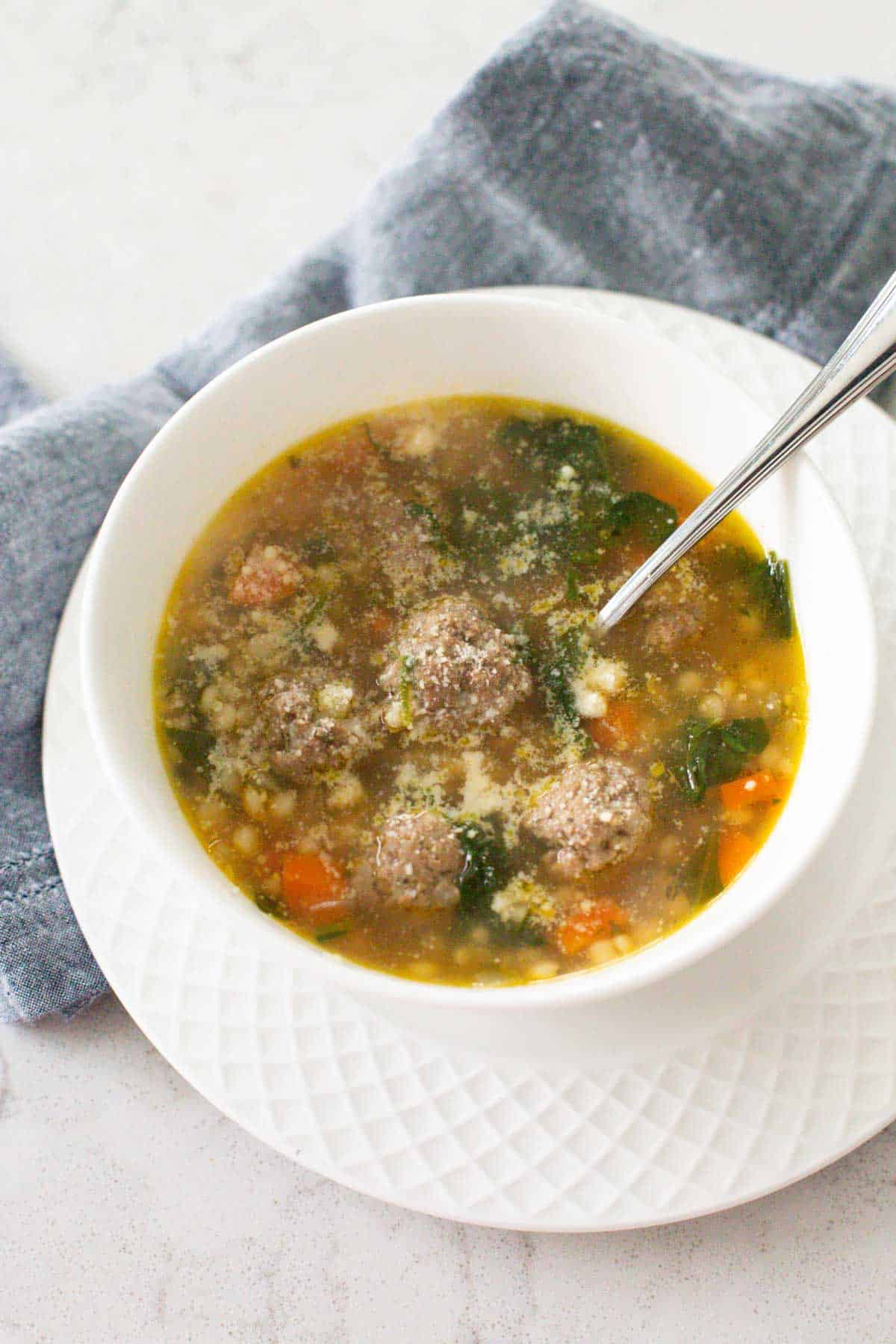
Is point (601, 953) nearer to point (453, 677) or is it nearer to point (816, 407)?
point (453, 677)

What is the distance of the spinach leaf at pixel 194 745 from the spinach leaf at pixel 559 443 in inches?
37.6

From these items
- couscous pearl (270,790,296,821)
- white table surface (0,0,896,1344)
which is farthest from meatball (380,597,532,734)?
white table surface (0,0,896,1344)

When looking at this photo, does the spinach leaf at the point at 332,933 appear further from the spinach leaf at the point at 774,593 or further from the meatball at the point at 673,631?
the spinach leaf at the point at 774,593

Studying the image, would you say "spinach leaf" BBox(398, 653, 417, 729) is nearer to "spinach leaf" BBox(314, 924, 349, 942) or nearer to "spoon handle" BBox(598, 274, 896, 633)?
"spinach leaf" BBox(314, 924, 349, 942)

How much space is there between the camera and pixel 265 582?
2.71 metres

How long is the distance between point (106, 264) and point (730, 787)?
2.44 metres

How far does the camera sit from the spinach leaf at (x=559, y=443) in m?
2.84

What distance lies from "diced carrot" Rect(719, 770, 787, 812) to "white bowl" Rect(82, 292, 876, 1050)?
0.13 ft

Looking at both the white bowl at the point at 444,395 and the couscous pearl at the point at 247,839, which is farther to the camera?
the couscous pearl at the point at 247,839

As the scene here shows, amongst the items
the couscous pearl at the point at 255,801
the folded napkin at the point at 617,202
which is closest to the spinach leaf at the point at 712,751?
the couscous pearl at the point at 255,801

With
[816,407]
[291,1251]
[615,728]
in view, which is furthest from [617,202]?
[291,1251]

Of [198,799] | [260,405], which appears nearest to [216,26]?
[260,405]

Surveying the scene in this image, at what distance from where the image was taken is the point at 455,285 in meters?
3.44

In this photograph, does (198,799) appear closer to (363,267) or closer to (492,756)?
(492,756)
